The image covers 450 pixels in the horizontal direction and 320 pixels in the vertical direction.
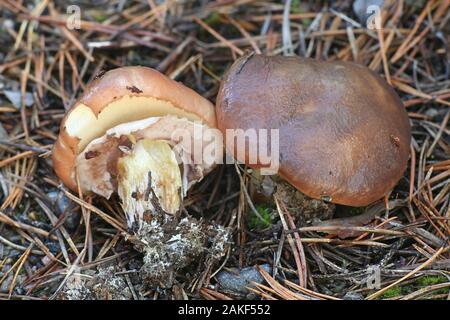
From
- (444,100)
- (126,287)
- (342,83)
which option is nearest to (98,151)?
(126,287)

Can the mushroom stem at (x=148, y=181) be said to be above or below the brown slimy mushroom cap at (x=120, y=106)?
below

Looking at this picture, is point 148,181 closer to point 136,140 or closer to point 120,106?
point 136,140

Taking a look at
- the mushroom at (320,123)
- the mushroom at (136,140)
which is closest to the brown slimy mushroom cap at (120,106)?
the mushroom at (136,140)

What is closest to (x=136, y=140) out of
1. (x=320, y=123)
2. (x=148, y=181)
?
(x=148, y=181)

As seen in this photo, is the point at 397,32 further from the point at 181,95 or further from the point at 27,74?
the point at 27,74

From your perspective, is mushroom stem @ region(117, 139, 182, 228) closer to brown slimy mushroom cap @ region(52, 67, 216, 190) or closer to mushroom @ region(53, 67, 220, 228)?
mushroom @ region(53, 67, 220, 228)

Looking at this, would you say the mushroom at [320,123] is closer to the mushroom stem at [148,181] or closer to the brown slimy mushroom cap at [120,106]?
the brown slimy mushroom cap at [120,106]
